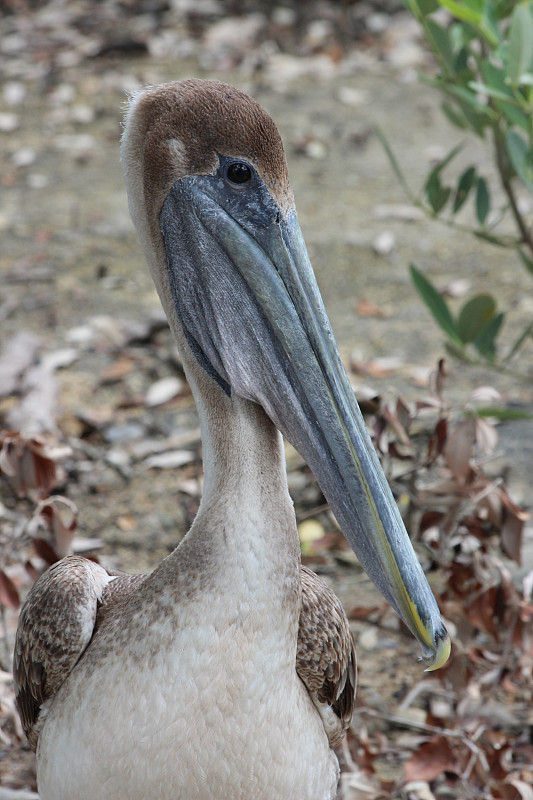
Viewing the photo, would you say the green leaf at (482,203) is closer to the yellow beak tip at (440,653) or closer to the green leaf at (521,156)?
the green leaf at (521,156)

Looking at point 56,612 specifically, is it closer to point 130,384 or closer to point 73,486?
point 73,486

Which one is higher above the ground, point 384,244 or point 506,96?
point 506,96

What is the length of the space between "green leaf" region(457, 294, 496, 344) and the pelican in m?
1.37

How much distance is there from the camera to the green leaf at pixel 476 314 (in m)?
3.29

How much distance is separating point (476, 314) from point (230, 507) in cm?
155

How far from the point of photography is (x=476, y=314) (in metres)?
3.29

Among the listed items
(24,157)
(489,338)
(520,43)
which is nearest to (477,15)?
(520,43)

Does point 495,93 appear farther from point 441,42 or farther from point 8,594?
point 8,594

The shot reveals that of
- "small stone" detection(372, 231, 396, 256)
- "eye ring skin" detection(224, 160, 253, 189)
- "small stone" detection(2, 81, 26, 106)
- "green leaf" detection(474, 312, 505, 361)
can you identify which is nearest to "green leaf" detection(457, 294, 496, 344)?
"green leaf" detection(474, 312, 505, 361)

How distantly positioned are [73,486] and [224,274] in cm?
216

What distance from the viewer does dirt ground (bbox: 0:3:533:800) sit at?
3510 millimetres

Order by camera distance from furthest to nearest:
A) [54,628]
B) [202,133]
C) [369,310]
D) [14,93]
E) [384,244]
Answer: [14,93] → [384,244] → [369,310] → [54,628] → [202,133]

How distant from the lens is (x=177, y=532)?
12.4ft

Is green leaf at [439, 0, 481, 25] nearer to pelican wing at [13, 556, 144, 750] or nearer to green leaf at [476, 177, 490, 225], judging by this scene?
green leaf at [476, 177, 490, 225]
